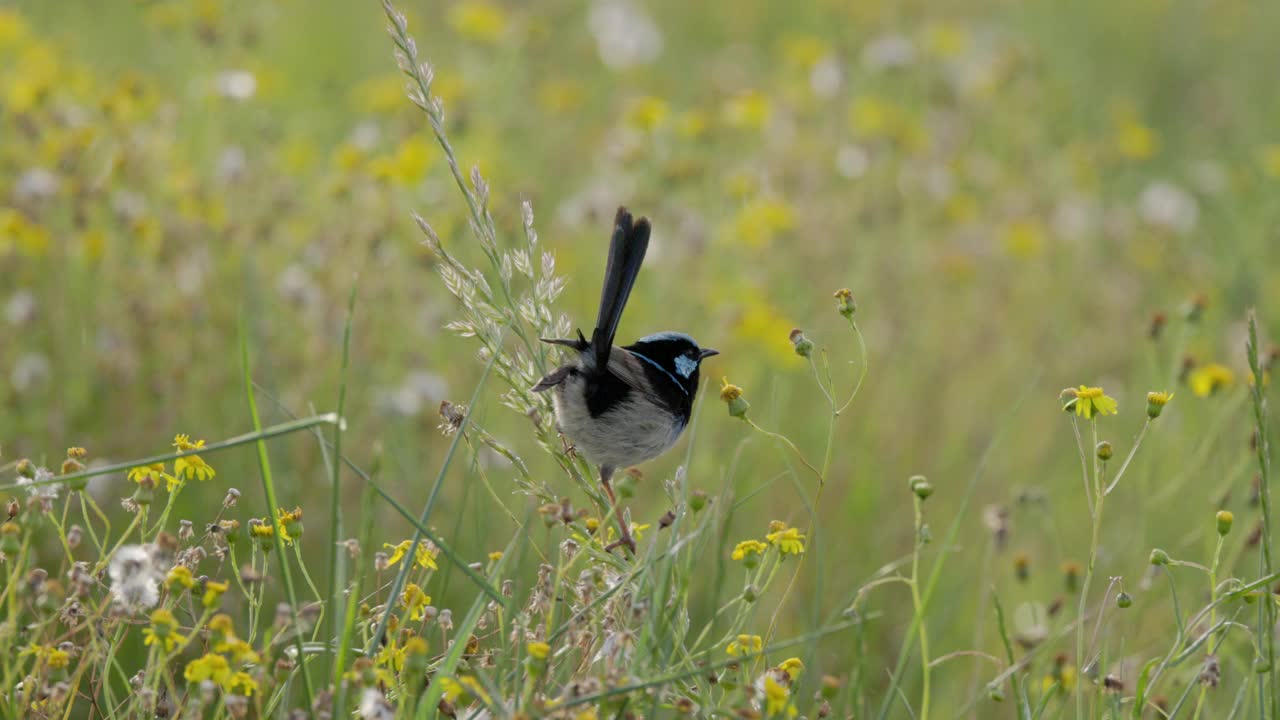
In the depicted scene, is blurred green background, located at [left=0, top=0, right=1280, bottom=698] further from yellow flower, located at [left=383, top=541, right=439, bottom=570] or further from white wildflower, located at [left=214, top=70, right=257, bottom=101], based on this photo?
yellow flower, located at [left=383, top=541, right=439, bottom=570]

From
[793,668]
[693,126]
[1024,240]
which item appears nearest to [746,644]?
[793,668]

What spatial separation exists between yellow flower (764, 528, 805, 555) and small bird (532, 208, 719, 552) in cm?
67

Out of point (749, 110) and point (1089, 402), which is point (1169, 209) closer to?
point (749, 110)

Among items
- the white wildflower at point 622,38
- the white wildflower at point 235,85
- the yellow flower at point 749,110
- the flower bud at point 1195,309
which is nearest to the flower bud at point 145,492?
Answer: the flower bud at point 1195,309

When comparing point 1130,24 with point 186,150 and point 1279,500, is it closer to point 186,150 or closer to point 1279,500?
point 1279,500

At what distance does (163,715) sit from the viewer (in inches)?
84.3

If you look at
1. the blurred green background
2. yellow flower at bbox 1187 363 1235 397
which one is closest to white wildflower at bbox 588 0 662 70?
the blurred green background

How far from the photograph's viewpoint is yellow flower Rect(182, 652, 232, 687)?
1835 mm

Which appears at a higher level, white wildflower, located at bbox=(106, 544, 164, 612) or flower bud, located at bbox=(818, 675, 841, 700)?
white wildflower, located at bbox=(106, 544, 164, 612)

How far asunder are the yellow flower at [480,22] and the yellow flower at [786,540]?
186 inches

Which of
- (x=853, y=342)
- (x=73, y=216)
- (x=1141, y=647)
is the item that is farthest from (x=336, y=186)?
(x=1141, y=647)

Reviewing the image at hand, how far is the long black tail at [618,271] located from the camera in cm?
273

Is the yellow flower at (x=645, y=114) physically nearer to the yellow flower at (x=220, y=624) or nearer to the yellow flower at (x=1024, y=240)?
the yellow flower at (x=1024, y=240)

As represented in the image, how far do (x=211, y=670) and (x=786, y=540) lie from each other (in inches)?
38.8
